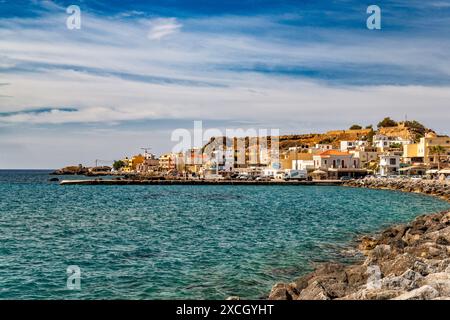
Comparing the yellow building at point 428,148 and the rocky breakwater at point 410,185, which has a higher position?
the yellow building at point 428,148

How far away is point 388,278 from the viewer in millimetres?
9781

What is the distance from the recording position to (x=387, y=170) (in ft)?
297

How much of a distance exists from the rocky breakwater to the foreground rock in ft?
122

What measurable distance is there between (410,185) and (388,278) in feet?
203

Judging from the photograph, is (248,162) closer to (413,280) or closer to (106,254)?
(106,254)

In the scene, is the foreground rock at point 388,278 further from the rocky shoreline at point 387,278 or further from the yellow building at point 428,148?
the yellow building at point 428,148

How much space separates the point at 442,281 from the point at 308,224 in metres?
20.1

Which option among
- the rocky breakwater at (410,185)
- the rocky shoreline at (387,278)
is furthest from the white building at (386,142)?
the rocky shoreline at (387,278)

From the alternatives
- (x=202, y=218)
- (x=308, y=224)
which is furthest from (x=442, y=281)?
(x=202, y=218)

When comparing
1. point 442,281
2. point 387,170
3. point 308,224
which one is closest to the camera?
point 442,281

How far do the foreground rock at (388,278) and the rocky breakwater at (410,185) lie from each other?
37235 millimetres

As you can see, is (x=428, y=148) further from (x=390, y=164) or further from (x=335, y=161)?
(x=335, y=161)

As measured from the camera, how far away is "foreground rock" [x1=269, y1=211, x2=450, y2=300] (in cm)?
891

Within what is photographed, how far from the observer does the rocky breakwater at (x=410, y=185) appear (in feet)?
188
